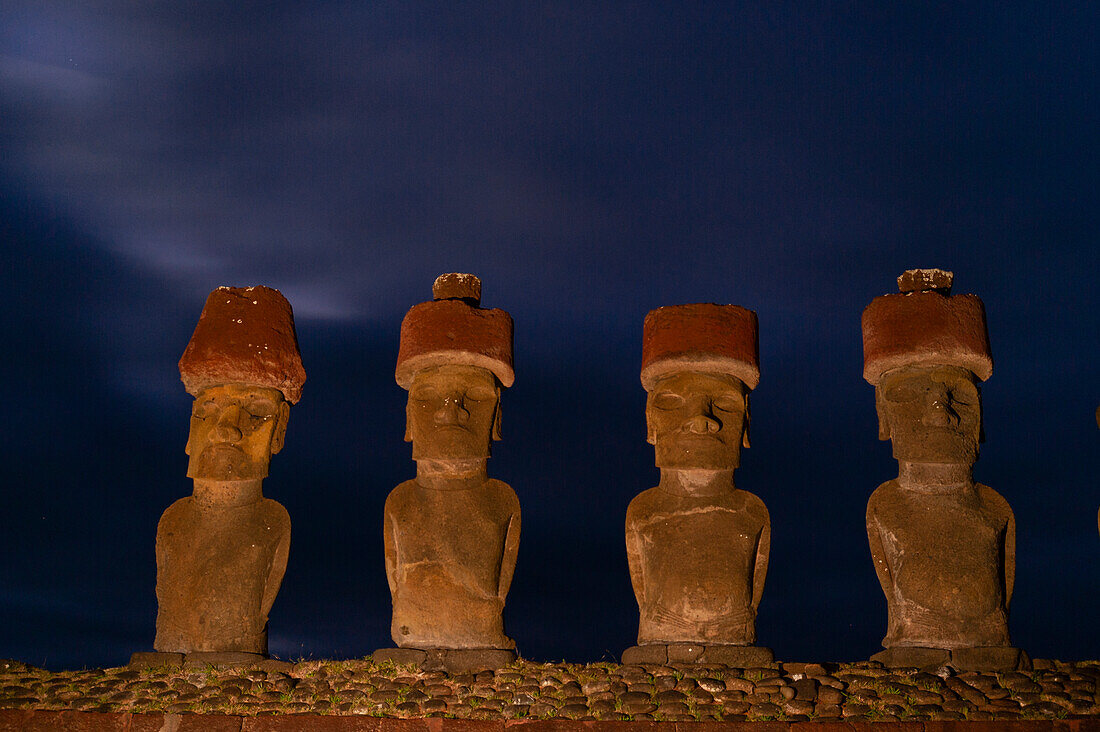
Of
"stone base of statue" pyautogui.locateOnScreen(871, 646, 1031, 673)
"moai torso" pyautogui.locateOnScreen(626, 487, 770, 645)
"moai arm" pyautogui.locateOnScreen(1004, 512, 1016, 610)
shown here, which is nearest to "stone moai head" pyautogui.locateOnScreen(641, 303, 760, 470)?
"moai torso" pyautogui.locateOnScreen(626, 487, 770, 645)

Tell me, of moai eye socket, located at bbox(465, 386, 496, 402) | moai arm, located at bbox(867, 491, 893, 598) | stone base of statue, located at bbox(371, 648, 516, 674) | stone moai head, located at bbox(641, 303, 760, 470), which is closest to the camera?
stone base of statue, located at bbox(371, 648, 516, 674)

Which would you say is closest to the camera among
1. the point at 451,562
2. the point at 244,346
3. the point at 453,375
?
the point at 451,562

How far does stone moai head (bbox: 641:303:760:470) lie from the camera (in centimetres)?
985

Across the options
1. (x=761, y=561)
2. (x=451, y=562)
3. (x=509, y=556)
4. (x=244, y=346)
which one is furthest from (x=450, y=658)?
(x=244, y=346)

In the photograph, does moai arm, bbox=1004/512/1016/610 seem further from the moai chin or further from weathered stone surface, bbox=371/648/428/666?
the moai chin

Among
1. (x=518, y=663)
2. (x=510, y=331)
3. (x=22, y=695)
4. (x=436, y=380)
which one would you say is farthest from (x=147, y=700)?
(x=510, y=331)

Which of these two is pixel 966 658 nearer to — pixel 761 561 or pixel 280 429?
pixel 761 561

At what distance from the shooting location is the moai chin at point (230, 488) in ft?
32.2

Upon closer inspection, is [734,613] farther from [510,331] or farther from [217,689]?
[217,689]

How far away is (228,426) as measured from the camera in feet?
33.7

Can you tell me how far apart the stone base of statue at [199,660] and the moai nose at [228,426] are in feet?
6.25

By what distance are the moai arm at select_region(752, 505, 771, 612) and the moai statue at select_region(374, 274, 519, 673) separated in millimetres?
2099

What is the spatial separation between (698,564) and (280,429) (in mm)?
4063

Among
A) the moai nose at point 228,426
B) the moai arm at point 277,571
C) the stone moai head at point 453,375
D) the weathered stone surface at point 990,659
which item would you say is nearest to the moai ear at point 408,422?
the stone moai head at point 453,375
